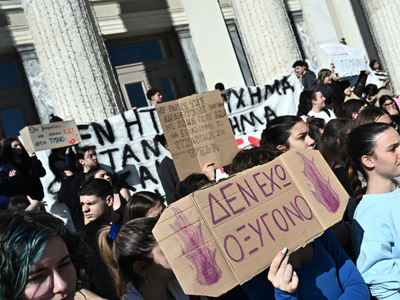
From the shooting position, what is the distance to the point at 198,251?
163cm

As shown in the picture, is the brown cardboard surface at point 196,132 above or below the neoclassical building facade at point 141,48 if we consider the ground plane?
below

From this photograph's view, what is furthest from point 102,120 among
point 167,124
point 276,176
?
point 276,176

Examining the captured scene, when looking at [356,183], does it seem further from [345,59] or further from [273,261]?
[345,59]

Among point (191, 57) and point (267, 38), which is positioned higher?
point (191, 57)

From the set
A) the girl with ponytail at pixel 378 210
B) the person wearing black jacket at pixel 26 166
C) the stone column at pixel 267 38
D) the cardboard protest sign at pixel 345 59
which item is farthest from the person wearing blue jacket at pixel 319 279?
the cardboard protest sign at pixel 345 59

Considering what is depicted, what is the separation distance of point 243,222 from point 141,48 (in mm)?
8262

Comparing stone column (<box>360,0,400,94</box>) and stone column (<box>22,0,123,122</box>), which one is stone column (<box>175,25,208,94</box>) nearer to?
stone column (<box>22,0,123,122</box>)

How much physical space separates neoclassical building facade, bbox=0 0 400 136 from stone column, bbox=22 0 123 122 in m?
0.01

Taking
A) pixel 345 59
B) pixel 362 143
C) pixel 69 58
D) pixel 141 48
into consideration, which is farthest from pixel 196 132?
pixel 141 48

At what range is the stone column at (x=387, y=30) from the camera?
11.0 metres

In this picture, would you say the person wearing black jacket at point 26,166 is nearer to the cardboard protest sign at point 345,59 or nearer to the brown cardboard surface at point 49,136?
the brown cardboard surface at point 49,136

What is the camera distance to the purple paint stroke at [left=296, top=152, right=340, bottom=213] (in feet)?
6.34

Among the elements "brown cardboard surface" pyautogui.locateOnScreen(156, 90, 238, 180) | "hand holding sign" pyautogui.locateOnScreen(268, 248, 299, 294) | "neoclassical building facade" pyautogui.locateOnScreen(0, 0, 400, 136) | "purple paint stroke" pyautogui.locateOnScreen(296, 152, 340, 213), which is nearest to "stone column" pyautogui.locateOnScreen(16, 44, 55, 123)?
"neoclassical building facade" pyautogui.locateOnScreen(0, 0, 400, 136)

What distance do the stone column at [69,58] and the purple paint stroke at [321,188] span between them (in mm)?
4399
